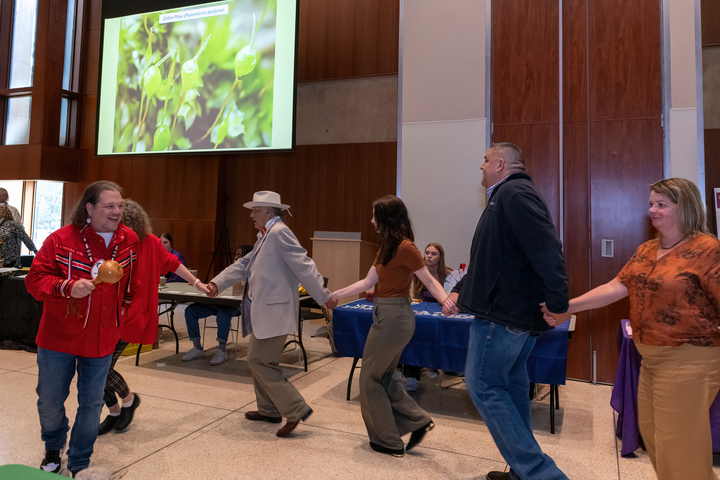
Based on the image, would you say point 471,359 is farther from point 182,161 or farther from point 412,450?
point 182,161

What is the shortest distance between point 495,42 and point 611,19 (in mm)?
1150

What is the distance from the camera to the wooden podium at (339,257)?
6.78 metres

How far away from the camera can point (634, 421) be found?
3057mm

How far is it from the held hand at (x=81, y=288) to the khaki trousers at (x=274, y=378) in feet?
4.04

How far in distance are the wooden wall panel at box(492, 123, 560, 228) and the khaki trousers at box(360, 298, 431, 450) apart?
9.52 ft

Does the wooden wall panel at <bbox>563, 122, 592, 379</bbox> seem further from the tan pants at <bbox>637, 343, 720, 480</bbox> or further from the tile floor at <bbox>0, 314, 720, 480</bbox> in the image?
the tan pants at <bbox>637, 343, 720, 480</bbox>

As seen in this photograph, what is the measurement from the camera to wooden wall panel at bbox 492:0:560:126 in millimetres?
5129

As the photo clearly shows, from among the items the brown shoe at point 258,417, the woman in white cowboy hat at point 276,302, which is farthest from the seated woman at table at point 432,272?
the woman in white cowboy hat at point 276,302

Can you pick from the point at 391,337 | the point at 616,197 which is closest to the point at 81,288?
the point at 391,337

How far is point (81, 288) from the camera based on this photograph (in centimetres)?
211

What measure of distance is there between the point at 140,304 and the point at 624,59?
16.3 feet

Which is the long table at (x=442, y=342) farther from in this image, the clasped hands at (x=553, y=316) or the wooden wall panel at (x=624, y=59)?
the wooden wall panel at (x=624, y=59)

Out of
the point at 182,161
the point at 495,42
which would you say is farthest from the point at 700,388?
the point at 182,161

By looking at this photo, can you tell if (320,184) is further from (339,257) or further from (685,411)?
(685,411)
